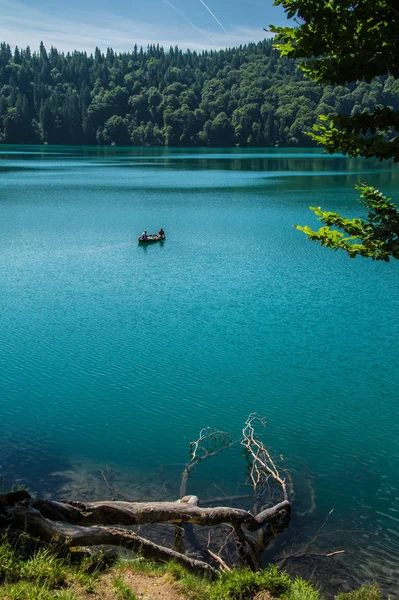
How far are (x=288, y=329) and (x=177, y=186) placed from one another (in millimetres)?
56329

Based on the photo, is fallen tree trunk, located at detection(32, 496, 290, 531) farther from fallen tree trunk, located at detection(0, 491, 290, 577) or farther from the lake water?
the lake water

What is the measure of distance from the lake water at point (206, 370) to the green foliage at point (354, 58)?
6328 millimetres

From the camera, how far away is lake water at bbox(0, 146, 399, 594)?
13266 mm

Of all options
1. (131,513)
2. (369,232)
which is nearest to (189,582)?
(131,513)

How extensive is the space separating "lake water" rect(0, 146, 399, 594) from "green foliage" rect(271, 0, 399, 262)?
6328mm

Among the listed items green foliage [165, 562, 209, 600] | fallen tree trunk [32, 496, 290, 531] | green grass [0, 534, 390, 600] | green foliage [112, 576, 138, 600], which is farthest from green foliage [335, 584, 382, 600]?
green foliage [112, 576, 138, 600]

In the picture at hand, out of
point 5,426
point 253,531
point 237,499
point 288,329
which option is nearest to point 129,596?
point 253,531

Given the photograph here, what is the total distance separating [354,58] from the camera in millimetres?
8773

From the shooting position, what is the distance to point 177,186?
77.2m

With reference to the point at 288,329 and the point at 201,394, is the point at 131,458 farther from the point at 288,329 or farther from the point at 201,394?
the point at 288,329

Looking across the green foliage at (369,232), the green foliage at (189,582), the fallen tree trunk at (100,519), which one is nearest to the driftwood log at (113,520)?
the fallen tree trunk at (100,519)

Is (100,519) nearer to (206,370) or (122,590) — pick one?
(122,590)

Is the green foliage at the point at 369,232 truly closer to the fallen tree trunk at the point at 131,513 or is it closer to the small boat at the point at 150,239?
the fallen tree trunk at the point at 131,513

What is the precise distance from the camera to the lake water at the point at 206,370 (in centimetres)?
1327
